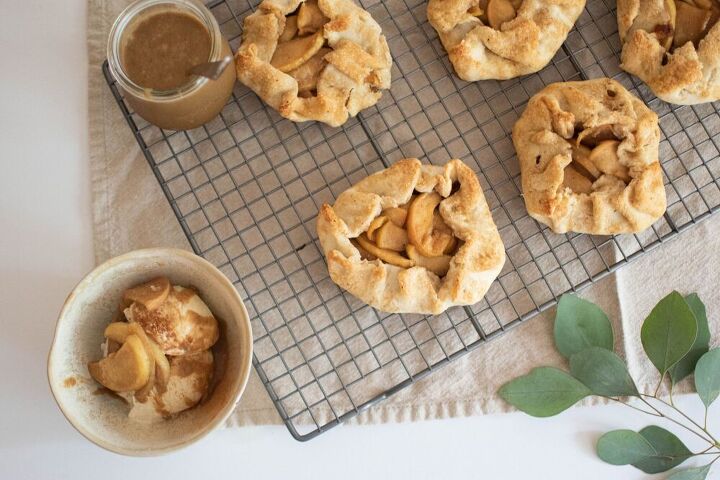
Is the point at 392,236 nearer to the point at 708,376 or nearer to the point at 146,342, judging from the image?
the point at 146,342

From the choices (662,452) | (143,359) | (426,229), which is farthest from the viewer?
(662,452)

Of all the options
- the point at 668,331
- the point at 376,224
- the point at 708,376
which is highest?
the point at 376,224

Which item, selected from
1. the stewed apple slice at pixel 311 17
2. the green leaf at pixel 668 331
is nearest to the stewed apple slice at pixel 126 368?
the stewed apple slice at pixel 311 17

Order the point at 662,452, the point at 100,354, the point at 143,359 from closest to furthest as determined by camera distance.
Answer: the point at 143,359, the point at 100,354, the point at 662,452

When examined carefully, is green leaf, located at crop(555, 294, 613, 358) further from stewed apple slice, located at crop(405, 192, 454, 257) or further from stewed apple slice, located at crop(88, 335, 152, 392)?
stewed apple slice, located at crop(88, 335, 152, 392)

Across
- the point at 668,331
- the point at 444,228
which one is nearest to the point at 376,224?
the point at 444,228

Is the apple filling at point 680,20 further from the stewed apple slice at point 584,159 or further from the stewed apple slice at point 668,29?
the stewed apple slice at point 584,159
